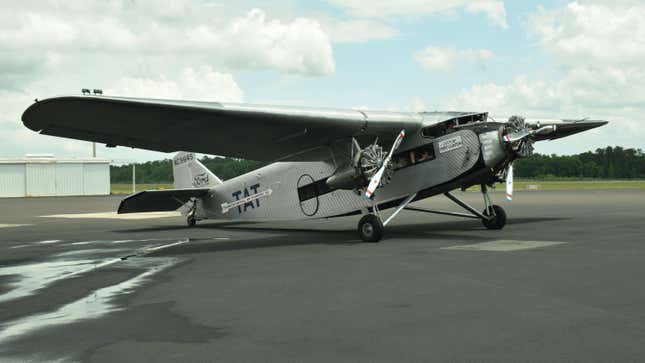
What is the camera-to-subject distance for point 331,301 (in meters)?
8.51

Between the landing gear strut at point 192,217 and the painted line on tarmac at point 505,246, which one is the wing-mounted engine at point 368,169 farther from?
the landing gear strut at point 192,217

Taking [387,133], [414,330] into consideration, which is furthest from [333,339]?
[387,133]

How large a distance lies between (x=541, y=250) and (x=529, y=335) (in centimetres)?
792

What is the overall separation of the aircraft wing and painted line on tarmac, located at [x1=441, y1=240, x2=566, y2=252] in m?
4.07

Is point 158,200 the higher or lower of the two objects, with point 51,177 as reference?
lower

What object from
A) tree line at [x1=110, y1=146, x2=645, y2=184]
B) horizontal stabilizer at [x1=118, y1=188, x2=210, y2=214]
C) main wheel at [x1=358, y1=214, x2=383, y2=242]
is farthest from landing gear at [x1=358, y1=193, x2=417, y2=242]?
tree line at [x1=110, y1=146, x2=645, y2=184]

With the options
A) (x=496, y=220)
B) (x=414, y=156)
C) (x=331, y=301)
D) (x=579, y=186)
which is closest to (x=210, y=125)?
(x=414, y=156)

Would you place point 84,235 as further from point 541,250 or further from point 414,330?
point 414,330

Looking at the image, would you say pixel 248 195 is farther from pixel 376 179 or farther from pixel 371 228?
pixel 376 179

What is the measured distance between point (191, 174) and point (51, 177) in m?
57.0

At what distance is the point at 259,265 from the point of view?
12.7m

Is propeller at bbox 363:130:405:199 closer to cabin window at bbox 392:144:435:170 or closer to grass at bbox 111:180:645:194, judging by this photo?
cabin window at bbox 392:144:435:170

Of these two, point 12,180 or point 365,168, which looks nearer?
point 365,168

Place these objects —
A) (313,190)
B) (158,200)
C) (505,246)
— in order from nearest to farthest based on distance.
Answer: (505,246) → (313,190) → (158,200)
